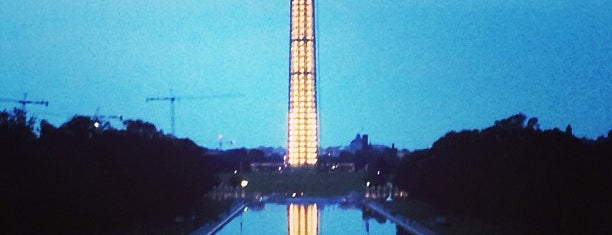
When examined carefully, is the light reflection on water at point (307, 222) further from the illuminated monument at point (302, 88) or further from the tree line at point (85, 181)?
the illuminated monument at point (302, 88)

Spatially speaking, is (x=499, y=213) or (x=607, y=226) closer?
(x=607, y=226)

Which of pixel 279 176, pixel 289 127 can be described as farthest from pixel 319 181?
pixel 289 127

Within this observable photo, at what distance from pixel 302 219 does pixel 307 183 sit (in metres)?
25.7

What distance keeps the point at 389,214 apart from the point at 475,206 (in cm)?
498

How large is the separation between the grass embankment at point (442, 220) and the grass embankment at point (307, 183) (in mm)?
14000

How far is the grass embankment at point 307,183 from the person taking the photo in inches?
2188

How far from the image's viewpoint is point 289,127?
252 feet

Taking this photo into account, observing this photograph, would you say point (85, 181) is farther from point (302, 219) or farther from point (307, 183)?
point (307, 183)

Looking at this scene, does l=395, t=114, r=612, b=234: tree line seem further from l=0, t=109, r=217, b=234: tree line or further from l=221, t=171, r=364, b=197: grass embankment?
l=221, t=171, r=364, b=197: grass embankment

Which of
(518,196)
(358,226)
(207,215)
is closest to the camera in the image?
(518,196)

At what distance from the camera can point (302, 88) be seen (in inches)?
2992

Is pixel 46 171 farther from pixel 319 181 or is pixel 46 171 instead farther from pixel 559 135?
pixel 319 181

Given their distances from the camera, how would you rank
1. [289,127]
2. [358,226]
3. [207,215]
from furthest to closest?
[289,127]
[207,215]
[358,226]

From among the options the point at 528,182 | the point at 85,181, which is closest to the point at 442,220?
the point at 528,182
